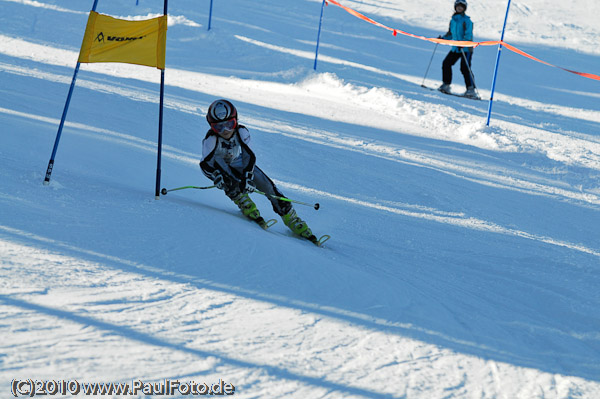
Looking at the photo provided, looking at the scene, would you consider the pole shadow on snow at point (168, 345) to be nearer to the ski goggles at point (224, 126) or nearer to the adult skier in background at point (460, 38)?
the ski goggles at point (224, 126)

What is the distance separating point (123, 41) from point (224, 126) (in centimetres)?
114

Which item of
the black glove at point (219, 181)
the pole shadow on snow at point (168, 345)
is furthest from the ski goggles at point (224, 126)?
the pole shadow on snow at point (168, 345)

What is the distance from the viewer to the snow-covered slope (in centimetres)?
304

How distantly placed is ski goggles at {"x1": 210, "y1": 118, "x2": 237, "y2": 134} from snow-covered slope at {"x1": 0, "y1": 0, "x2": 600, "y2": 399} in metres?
0.74

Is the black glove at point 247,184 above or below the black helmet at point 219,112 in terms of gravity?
below

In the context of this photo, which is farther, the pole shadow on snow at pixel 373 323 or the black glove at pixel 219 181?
the black glove at pixel 219 181

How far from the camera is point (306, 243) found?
5.75m

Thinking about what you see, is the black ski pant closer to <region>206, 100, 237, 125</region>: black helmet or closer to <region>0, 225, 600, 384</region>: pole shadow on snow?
<region>206, 100, 237, 125</region>: black helmet

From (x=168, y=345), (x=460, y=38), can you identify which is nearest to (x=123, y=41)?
(x=168, y=345)

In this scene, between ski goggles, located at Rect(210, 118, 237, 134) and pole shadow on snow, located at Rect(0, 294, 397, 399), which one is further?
ski goggles, located at Rect(210, 118, 237, 134)

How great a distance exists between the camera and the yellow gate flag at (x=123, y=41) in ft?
16.6

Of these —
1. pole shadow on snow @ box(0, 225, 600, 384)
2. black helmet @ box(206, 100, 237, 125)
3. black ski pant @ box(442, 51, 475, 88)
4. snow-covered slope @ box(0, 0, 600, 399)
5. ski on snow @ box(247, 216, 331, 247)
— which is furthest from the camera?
black ski pant @ box(442, 51, 475, 88)

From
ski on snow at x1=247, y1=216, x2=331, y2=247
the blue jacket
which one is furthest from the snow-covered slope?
the blue jacket

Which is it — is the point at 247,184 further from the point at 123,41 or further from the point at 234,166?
the point at 123,41
